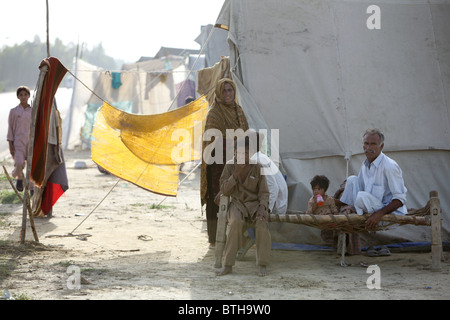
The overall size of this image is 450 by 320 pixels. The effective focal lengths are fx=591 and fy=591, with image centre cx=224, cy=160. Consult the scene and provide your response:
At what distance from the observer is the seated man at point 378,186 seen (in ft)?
15.4

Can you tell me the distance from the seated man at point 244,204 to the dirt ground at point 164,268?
179mm

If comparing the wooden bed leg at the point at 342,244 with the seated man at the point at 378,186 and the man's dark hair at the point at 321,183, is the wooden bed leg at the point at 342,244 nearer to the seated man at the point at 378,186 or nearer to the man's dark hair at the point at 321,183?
the seated man at the point at 378,186

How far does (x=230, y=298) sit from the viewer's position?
376 cm

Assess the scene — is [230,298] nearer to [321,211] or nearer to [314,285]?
[314,285]

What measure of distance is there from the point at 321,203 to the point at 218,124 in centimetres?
121

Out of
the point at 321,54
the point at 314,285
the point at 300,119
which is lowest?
the point at 314,285

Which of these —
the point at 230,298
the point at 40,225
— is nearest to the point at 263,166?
the point at 230,298

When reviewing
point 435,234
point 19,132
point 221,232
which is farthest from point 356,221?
point 19,132

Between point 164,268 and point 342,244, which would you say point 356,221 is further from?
point 164,268

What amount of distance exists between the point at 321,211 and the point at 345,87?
163 centimetres

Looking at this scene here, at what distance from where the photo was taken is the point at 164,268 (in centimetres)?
473

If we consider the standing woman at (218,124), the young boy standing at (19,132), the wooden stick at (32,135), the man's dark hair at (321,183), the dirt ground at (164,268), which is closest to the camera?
the dirt ground at (164,268)

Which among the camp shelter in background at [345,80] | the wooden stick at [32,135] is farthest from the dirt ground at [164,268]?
the camp shelter in background at [345,80]

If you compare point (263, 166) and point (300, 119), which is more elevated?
point (300, 119)
